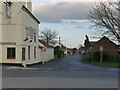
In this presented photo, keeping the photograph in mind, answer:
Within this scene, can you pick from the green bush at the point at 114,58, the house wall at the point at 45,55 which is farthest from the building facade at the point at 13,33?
the green bush at the point at 114,58

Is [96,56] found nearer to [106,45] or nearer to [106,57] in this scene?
[106,57]

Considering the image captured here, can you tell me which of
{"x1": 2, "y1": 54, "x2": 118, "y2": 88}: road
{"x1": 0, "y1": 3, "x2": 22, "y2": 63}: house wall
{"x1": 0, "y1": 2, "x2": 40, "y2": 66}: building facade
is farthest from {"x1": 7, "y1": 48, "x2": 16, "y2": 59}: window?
{"x1": 2, "y1": 54, "x2": 118, "y2": 88}: road

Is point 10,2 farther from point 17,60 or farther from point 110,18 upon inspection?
point 110,18

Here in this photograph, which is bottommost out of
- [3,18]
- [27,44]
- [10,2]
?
[27,44]

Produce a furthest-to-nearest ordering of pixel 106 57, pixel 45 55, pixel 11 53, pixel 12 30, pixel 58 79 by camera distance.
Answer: pixel 106 57
pixel 45 55
pixel 11 53
pixel 12 30
pixel 58 79

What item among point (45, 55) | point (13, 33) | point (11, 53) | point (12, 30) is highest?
point (12, 30)

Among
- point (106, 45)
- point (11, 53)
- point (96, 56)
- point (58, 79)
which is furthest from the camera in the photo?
point (106, 45)

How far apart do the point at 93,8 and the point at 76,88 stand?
23914mm

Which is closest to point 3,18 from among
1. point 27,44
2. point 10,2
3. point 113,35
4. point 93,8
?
point 10,2

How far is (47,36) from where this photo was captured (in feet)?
208

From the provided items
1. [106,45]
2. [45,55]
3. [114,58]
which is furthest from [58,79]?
[106,45]

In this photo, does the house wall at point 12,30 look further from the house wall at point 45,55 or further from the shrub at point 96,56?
the shrub at point 96,56

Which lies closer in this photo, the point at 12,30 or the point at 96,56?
the point at 12,30

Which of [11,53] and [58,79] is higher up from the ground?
[11,53]
